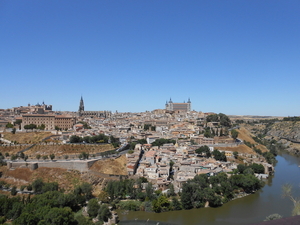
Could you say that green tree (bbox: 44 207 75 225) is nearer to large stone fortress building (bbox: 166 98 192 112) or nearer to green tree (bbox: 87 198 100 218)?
green tree (bbox: 87 198 100 218)

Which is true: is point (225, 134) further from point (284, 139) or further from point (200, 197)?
point (200, 197)

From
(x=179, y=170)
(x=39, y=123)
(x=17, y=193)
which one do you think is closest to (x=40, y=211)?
(x=17, y=193)

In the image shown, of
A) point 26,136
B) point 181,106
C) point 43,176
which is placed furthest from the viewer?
point 181,106


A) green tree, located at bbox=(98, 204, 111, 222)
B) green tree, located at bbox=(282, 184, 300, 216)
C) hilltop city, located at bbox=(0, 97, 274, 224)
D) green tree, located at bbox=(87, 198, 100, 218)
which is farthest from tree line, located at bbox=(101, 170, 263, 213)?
green tree, located at bbox=(282, 184, 300, 216)

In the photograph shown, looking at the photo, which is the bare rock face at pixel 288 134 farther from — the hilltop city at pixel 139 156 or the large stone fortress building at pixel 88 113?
the large stone fortress building at pixel 88 113

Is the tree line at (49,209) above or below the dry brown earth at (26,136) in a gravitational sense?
below

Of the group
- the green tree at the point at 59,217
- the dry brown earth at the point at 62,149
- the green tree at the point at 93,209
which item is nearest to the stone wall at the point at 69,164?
the dry brown earth at the point at 62,149

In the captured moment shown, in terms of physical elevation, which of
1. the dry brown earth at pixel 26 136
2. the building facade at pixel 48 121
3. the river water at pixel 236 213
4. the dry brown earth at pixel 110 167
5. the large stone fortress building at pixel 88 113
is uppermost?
the large stone fortress building at pixel 88 113

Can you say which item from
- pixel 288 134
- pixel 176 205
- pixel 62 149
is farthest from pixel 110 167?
pixel 288 134

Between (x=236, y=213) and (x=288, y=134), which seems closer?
(x=236, y=213)

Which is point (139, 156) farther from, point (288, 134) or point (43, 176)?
point (288, 134)

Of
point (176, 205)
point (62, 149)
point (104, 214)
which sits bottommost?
point (176, 205)

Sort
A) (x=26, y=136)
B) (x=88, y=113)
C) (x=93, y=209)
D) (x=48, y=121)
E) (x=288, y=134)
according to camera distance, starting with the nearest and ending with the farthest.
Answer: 1. (x=93, y=209)
2. (x=26, y=136)
3. (x=48, y=121)
4. (x=288, y=134)
5. (x=88, y=113)
